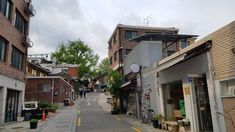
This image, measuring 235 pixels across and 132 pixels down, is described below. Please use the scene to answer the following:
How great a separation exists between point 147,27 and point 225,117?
2707 cm

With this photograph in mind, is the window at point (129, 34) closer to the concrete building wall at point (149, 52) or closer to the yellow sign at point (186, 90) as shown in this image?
the concrete building wall at point (149, 52)

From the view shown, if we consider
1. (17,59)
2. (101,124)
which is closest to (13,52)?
(17,59)

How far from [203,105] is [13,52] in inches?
672

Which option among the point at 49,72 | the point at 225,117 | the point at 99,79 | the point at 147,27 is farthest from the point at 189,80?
the point at 99,79

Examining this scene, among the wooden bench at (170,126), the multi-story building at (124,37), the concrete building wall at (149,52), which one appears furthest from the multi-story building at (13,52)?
the multi-story building at (124,37)

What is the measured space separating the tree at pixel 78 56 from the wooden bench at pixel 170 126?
53.6 metres

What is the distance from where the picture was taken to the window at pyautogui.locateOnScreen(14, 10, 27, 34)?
21250mm

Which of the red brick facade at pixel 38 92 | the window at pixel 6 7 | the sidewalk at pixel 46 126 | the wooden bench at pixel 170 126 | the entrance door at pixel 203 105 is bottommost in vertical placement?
the sidewalk at pixel 46 126

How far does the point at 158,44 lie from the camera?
736 inches

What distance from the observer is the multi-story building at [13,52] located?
58.2 feet

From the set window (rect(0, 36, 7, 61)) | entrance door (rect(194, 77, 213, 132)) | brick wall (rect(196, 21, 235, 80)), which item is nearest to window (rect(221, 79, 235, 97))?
brick wall (rect(196, 21, 235, 80))

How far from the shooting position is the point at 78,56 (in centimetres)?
6762

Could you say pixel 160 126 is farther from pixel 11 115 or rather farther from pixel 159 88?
pixel 11 115

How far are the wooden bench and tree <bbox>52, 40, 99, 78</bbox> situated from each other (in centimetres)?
5363
